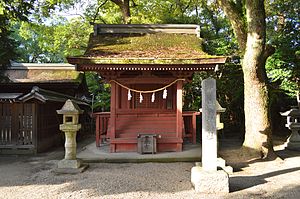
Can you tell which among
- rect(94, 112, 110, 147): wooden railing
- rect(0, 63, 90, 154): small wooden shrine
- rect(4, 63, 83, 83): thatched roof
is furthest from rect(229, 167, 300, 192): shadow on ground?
rect(4, 63, 83, 83): thatched roof

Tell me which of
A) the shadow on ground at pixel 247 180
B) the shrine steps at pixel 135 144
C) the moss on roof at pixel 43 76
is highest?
the moss on roof at pixel 43 76

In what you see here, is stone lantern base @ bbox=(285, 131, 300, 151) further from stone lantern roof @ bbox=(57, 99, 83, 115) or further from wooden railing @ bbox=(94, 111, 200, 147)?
stone lantern roof @ bbox=(57, 99, 83, 115)

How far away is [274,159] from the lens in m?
9.75

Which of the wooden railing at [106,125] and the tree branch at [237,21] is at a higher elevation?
the tree branch at [237,21]

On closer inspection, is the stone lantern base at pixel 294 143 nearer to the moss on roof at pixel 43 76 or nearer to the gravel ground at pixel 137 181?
the gravel ground at pixel 137 181

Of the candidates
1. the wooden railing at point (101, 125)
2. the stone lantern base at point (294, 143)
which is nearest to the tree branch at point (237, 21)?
the stone lantern base at point (294, 143)

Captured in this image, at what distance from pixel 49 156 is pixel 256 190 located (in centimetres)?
814

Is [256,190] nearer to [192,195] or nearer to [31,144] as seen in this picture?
[192,195]

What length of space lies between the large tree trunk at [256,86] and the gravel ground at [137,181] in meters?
0.76

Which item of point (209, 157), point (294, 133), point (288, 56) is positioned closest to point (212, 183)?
point (209, 157)

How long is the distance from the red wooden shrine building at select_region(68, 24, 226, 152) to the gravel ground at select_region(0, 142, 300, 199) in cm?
185

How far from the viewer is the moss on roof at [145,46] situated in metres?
10.4

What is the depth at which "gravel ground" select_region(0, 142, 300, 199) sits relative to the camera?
614cm

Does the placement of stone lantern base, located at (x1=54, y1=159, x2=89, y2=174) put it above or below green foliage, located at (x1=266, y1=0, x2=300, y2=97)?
below
